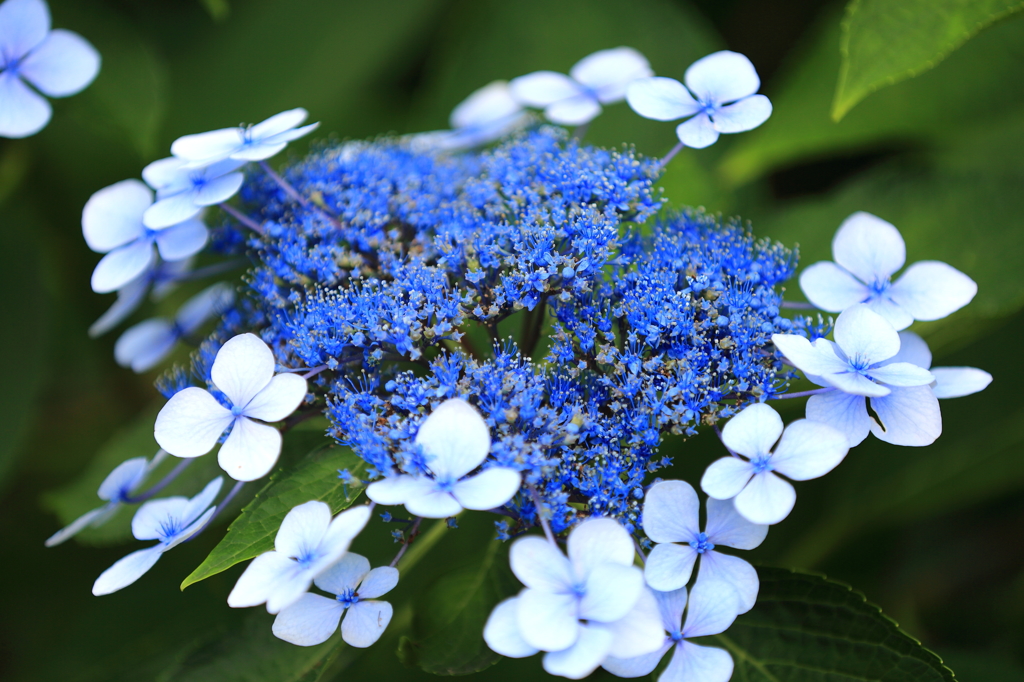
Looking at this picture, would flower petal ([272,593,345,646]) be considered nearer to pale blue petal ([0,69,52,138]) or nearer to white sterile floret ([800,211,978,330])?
white sterile floret ([800,211,978,330])

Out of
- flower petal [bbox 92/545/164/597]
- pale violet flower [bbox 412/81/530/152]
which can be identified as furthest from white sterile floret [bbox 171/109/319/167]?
flower petal [bbox 92/545/164/597]

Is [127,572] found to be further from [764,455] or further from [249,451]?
[764,455]

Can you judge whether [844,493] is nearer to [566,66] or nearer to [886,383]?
[886,383]

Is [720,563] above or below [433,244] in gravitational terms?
below

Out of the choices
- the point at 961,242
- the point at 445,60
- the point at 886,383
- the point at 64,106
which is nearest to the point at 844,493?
the point at 961,242

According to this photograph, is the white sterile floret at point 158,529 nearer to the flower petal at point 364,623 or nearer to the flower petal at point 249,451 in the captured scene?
the flower petal at point 249,451

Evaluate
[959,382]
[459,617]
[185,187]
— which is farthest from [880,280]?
[185,187]
